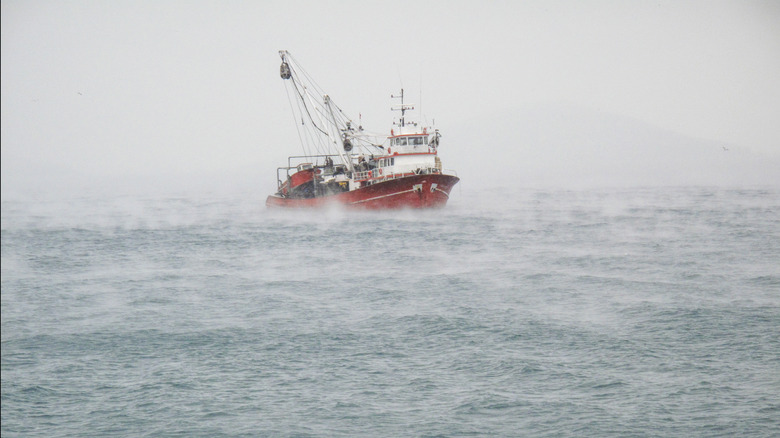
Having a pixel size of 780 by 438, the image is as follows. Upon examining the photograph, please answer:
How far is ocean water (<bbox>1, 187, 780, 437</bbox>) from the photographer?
28250 mm

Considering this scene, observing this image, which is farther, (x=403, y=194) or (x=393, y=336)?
(x=403, y=194)

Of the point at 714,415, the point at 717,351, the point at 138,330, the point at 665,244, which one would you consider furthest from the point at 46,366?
the point at 665,244

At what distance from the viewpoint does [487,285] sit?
54812 millimetres

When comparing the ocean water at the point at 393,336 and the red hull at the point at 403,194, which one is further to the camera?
the red hull at the point at 403,194

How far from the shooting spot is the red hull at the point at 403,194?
98688 millimetres

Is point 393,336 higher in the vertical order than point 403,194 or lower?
lower

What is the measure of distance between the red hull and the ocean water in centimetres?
1758

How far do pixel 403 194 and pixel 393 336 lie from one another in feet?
201

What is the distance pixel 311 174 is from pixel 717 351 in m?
87.5

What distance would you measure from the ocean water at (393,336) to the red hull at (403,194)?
17.6 metres

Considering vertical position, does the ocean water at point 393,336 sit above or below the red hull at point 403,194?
below

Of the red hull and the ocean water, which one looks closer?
the ocean water

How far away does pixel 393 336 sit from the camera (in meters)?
39.6

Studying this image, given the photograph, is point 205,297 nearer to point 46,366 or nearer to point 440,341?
point 46,366
